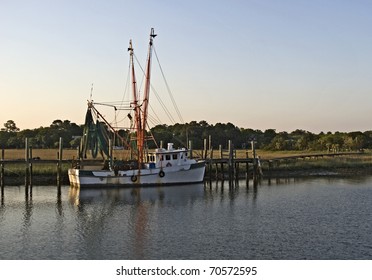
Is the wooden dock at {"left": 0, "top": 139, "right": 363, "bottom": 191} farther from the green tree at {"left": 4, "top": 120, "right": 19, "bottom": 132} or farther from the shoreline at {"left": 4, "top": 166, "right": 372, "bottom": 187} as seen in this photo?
the green tree at {"left": 4, "top": 120, "right": 19, "bottom": 132}

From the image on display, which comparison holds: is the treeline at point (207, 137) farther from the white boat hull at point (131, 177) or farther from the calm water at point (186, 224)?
the calm water at point (186, 224)

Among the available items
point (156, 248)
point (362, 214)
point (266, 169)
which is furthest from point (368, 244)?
point (266, 169)

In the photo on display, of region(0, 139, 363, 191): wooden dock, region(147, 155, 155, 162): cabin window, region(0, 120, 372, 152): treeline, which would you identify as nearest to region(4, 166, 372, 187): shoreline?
region(0, 139, 363, 191): wooden dock

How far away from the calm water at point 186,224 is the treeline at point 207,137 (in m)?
38.4

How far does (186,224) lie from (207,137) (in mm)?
76690

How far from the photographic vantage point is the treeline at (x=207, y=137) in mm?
85500

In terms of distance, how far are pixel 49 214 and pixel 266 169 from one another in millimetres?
29918

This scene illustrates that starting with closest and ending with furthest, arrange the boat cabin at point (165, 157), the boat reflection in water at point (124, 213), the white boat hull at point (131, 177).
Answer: the boat reflection in water at point (124, 213)
the white boat hull at point (131, 177)
the boat cabin at point (165, 157)

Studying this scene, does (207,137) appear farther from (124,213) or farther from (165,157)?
(124,213)

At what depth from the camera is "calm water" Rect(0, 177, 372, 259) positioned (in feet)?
62.4

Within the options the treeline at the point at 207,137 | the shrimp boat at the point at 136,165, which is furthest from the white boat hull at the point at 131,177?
the treeline at the point at 207,137

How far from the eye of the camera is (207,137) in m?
100

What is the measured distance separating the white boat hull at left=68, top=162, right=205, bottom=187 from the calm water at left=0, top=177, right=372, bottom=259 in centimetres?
211

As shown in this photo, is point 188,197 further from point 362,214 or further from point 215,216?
point 362,214
